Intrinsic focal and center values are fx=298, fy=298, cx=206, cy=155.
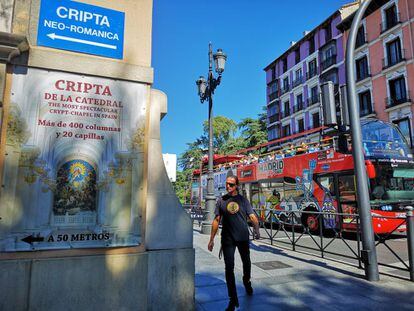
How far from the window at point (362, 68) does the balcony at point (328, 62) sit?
228cm

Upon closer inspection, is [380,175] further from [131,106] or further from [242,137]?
[242,137]

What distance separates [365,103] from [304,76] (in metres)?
8.85

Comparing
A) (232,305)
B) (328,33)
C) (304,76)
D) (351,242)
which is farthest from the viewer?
(304,76)

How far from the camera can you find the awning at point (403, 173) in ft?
31.0

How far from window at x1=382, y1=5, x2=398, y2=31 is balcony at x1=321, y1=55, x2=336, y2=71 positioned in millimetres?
5047

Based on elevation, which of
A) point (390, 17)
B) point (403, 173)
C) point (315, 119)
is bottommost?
point (403, 173)

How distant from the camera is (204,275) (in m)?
5.46

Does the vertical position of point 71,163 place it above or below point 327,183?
below

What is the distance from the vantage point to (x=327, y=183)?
35.4 feet

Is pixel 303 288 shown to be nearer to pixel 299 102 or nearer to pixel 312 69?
pixel 312 69

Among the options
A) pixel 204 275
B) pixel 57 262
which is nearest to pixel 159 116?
pixel 57 262

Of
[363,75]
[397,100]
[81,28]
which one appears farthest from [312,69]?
[81,28]

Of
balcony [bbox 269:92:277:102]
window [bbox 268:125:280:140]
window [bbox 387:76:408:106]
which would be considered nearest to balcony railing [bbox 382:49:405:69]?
window [bbox 387:76:408:106]

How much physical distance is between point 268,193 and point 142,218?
11.0 meters
